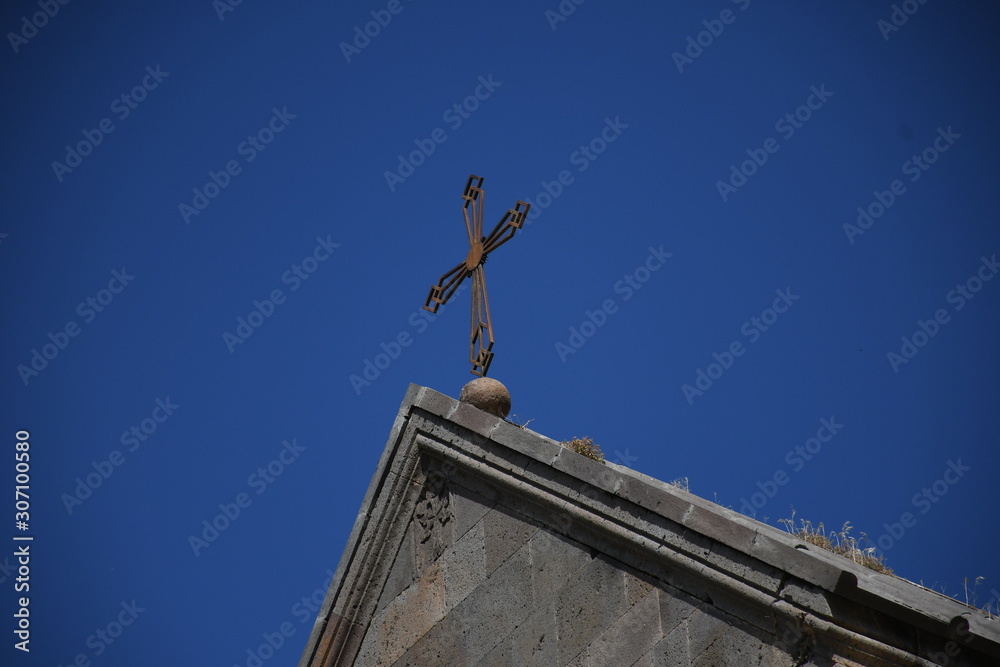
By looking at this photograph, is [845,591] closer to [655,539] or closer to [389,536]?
[655,539]

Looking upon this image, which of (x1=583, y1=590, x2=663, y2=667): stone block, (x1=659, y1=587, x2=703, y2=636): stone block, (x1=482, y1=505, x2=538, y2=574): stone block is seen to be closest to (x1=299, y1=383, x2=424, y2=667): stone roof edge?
(x1=482, y1=505, x2=538, y2=574): stone block

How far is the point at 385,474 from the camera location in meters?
10.3

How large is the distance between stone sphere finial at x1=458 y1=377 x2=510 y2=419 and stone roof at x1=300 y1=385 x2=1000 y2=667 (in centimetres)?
14

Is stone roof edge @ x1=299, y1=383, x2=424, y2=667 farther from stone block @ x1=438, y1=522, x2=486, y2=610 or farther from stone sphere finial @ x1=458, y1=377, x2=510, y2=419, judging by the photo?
stone block @ x1=438, y1=522, x2=486, y2=610

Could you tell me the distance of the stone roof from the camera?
25.0ft

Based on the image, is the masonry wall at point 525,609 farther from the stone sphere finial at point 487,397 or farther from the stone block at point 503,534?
the stone sphere finial at point 487,397

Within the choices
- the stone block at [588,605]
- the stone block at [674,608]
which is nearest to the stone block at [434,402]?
the stone block at [588,605]

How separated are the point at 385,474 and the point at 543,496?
1.84 metres

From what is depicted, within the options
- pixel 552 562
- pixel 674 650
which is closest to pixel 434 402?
pixel 552 562

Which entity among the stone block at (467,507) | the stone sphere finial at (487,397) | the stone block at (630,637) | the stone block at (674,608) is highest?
the stone sphere finial at (487,397)

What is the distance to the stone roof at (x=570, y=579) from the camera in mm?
7625

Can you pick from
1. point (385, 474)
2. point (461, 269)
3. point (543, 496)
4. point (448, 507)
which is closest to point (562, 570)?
point (543, 496)

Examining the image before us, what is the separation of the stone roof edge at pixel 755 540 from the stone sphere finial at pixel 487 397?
12 cm

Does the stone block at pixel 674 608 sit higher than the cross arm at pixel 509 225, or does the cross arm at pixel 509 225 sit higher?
the cross arm at pixel 509 225
